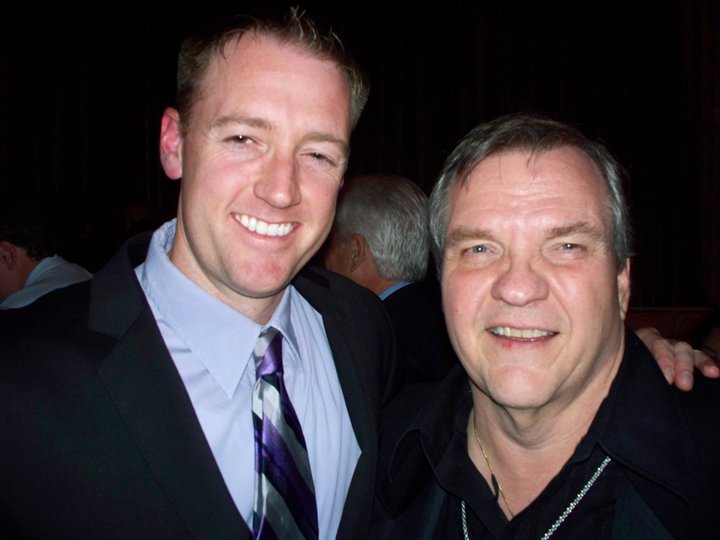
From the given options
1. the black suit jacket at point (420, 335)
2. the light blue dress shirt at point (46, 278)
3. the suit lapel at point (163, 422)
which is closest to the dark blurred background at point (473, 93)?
the light blue dress shirt at point (46, 278)

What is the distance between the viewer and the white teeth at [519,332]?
5.42ft

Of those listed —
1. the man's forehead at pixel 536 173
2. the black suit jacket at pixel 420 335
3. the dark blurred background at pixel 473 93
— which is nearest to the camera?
the man's forehead at pixel 536 173

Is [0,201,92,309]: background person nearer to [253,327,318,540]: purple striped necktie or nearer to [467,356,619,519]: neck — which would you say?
[253,327,318,540]: purple striped necktie

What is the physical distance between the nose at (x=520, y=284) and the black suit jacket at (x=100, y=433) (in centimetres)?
81

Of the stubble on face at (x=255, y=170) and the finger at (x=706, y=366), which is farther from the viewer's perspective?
the finger at (x=706, y=366)

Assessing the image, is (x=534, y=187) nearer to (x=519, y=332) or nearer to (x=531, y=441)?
(x=519, y=332)

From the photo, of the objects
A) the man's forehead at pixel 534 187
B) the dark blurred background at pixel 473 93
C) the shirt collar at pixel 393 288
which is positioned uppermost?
the dark blurred background at pixel 473 93

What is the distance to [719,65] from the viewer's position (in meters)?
8.81

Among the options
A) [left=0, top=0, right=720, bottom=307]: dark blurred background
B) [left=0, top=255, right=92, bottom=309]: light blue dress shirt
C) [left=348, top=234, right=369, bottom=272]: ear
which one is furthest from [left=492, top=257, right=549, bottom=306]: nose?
[left=0, top=0, right=720, bottom=307]: dark blurred background

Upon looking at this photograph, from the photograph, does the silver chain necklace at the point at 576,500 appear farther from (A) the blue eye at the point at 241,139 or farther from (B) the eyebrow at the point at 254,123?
(A) the blue eye at the point at 241,139

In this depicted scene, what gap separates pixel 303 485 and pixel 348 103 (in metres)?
1.06

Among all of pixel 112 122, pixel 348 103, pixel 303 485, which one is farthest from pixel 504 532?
pixel 112 122

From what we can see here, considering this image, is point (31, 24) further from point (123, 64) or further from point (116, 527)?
point (116, 527)

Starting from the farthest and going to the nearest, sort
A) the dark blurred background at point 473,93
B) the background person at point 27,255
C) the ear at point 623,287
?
1. the dark blurred background at point 473,93
2. the background person at point 27,255
3. the ear at point 623,287
